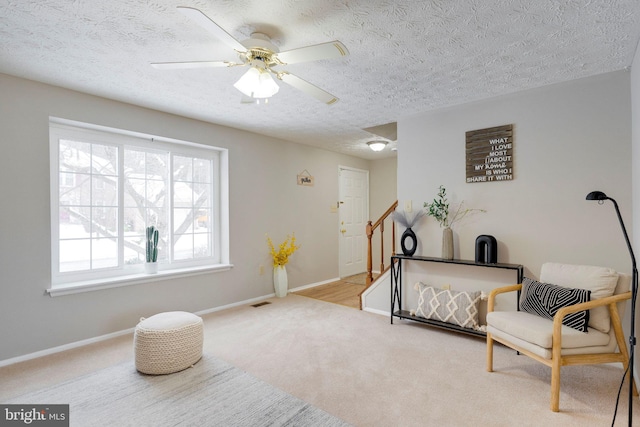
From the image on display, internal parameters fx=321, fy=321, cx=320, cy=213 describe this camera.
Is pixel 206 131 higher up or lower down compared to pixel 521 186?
higher up

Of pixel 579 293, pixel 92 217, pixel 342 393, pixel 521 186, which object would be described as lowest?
pixel 342 393

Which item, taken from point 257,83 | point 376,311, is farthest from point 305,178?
point 257,83

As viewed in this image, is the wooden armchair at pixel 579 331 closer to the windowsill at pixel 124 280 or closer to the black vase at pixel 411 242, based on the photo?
the black vase at pixel 411 242

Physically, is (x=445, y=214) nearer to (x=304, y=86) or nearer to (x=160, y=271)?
(x=304, y=86)

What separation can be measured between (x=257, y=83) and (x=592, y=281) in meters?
2.70

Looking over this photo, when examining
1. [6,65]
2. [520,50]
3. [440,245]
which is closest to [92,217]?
[6,65]

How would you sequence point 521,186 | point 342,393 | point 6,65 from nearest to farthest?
point 342,393
point 6,65
point 521,186

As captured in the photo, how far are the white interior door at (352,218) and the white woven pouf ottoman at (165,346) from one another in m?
3.77

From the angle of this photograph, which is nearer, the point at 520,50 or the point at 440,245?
the point at 520,50

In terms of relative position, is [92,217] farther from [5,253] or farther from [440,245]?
[440,245]

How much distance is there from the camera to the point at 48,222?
9.35 ft

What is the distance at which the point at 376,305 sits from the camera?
4008 mm

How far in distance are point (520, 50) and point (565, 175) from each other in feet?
4.10

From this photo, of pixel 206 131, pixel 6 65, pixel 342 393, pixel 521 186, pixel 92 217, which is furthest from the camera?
pixel 206 131
